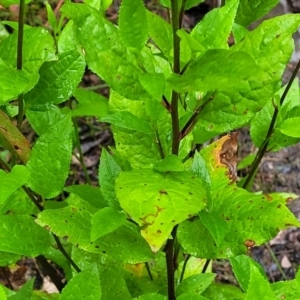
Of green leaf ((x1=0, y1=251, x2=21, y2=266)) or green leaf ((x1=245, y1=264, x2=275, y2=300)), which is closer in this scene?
green leaf ((x1=245, y1=264, x2=275, y2=300))

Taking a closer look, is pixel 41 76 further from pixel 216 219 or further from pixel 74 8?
pixel 216 219

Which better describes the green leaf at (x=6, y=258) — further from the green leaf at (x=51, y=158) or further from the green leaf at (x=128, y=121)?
the green leaf at (x=128, y=121)

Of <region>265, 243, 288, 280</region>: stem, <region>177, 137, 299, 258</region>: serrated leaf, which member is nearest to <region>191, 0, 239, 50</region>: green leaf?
<region>177, 137, 299, 258</region>: serrated leaf

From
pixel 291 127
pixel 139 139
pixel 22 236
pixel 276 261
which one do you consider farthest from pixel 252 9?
pixel 276 261

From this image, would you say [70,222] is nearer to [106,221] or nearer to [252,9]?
[106,221]

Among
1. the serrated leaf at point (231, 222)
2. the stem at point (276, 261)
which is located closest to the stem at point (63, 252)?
the serrated leaf at point (231, 222)

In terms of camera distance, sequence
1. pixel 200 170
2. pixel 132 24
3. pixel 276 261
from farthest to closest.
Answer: pixel 276 261 → pixel 200 170 → pixel 132 24

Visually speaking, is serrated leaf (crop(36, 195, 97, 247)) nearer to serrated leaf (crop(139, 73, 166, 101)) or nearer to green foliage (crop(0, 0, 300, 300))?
green foliage (crop(0, 0, 300, 300))
